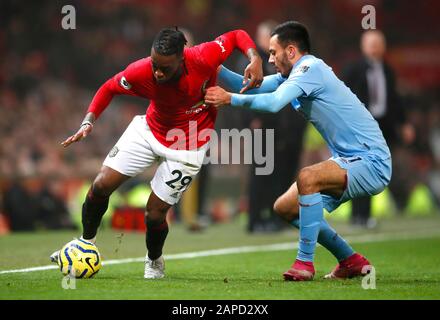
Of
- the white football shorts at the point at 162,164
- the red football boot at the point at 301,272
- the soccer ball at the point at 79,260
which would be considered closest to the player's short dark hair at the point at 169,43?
the white football shorts at the point at 162,164

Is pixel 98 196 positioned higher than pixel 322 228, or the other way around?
pixel 98 196

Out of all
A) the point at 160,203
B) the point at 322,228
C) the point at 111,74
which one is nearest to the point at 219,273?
the point at 160,203

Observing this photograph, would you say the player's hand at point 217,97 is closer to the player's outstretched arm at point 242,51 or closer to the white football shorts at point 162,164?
the player's outstretched arm at point 242,51

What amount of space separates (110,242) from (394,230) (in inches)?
175

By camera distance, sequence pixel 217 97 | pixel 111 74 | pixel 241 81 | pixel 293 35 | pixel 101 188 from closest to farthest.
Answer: pixel 217 97 → pixel 293 35 → pixel 101 188 → pixel 241 81 → pixel 111 74

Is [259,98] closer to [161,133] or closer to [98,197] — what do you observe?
[161,133]

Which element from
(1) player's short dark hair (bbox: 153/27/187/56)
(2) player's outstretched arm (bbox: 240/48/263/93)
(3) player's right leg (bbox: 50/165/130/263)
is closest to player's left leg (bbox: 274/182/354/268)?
(2) player's outstretched arm (bbox: 240/48/263/93)

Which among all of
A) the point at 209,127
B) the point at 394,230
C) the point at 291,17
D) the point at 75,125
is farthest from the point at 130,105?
the point at 209,127

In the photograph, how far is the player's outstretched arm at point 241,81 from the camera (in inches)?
297

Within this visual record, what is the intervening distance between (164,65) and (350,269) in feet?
7.19

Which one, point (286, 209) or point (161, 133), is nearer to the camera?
point (286, 209)

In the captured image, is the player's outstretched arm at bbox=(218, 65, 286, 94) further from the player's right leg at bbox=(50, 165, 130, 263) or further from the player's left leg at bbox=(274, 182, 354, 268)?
the player's right leg at bbox=(50, 165, 130, 263)

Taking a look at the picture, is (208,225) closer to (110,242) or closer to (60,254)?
(110,242)

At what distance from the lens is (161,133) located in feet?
24.7
